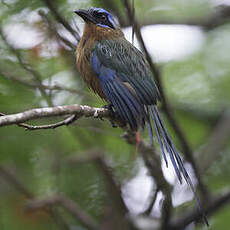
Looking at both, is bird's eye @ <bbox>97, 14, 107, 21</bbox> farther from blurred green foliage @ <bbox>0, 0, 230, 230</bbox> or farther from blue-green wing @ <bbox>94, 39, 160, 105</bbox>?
blue-green wing @ <bbox>94, 39, 160, 105</bbox>

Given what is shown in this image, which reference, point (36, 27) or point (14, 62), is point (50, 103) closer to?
point (14, 62)

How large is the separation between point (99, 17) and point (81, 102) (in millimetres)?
1050

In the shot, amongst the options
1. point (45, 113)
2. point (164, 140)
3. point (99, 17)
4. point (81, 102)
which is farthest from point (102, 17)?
point (45, 113)

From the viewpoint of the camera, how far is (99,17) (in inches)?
207

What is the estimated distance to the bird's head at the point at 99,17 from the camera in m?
5.03

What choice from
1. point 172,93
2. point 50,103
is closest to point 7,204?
point 50,103

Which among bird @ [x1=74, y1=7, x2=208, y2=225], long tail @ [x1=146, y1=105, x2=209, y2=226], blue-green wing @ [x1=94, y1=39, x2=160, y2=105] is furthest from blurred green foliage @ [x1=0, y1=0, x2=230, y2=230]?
long tail @ [x1=146, y1=105, x2=209, y2=226]

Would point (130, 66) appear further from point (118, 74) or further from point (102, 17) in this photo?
point (102, 17)

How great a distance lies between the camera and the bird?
443 centimetres

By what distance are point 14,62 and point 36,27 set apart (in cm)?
50

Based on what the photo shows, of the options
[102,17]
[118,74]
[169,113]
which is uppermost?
[102,17]

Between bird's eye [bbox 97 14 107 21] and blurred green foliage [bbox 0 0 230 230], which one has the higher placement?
bird's eye [bbox 97 14 107 21]

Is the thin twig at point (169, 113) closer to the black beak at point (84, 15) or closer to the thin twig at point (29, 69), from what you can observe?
the black beak at point (84, 15)

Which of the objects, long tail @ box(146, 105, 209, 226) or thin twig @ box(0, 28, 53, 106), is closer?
long tail @ box(146, 105, 209, 226)
